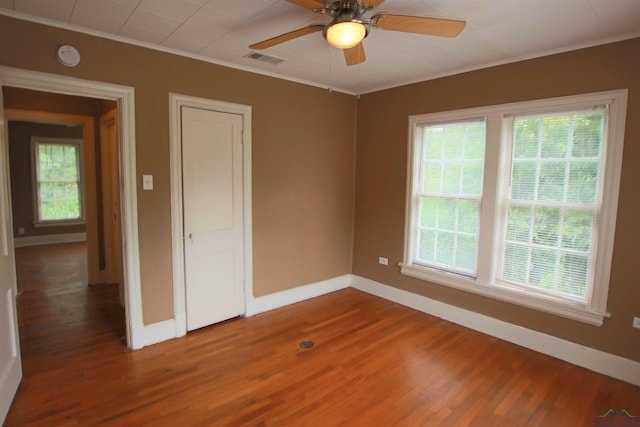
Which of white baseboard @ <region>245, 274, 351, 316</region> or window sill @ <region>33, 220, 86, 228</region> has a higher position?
window sill @ <region>33, 220, 86, 228</region>

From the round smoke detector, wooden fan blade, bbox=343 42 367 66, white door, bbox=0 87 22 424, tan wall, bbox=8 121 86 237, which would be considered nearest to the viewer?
white door, bbox=0 87 22 424

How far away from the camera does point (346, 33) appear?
190 centimetres

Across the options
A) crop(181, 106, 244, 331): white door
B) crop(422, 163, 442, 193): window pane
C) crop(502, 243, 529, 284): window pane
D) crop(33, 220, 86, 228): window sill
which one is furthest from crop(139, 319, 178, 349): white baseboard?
crop(33, 220, 86, 228): window sill

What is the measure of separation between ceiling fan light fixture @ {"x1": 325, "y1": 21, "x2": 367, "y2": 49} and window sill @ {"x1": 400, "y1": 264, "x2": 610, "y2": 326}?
2.63 m

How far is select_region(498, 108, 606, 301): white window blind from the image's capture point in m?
2.81

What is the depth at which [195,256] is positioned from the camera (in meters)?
3.33

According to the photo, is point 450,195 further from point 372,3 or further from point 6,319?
point 6,319

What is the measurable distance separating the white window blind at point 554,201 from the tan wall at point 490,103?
0.64 feet

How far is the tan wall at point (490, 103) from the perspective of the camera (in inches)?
103

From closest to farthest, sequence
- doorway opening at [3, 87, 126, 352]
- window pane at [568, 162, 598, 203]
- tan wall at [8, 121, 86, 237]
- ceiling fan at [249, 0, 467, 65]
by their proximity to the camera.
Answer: ceiling fan at [249, 0, 467, 65], window pane at [568, 162, 598, 203], doorway opening at [3, 87, 126, 352], tan wall at [8, 121, 86, 237]

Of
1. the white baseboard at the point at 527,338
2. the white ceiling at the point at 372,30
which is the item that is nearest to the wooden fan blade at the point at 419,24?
the white ceiling at the point at 372,30

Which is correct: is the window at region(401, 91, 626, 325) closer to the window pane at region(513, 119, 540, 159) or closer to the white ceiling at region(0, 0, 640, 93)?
the window pane at region(513, 119, 540, 159)

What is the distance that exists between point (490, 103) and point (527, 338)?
7.15 feet

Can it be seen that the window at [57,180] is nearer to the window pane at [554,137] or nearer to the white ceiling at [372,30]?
the white ceiling at [372,30]
